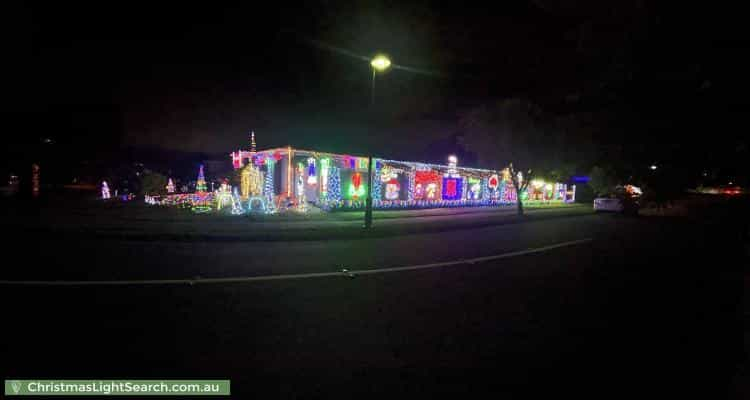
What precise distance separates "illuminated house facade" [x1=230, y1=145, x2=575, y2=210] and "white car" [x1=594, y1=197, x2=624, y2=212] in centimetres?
802

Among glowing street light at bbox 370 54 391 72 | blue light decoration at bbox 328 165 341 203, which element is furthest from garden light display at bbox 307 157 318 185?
glowing street light at bbox 370 54 391 72

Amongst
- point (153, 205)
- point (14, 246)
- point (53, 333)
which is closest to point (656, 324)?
point (53, 333)

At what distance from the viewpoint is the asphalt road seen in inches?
110

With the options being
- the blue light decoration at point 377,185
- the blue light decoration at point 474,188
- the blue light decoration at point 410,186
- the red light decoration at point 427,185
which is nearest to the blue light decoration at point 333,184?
the blue light decoration at point 377,185

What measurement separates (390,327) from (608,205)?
A: 24938 millimetres

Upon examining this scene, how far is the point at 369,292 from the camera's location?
5.13 m

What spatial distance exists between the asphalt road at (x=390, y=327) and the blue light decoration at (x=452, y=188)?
20796mm

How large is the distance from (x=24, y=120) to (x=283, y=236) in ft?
75.7

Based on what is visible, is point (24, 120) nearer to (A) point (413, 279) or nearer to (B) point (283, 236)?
(B) point (283, 236)

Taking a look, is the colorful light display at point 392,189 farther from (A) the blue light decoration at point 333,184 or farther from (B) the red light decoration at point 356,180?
(A) the blue light decoration at point 333,184

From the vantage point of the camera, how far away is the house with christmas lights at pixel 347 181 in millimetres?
19375

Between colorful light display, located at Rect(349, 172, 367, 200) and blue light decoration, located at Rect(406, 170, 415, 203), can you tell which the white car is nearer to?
blue light decoration, located at Rect(406, 170, 415, 203)

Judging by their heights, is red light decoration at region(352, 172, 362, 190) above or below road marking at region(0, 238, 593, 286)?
above

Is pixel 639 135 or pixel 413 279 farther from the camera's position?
pixel 413 279
